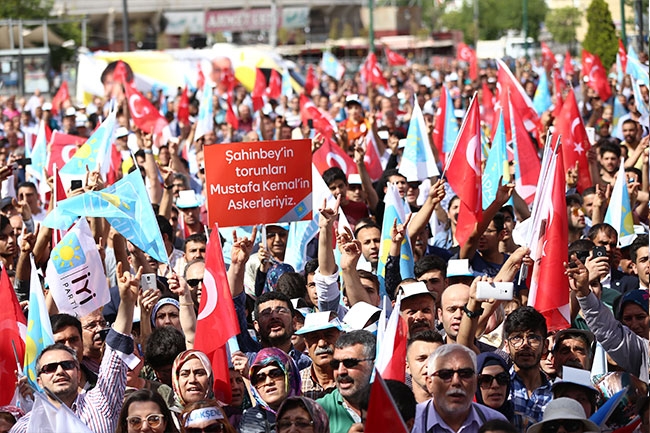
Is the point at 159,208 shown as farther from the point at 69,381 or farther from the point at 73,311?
the point at 69,381

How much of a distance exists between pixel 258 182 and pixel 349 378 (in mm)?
3032

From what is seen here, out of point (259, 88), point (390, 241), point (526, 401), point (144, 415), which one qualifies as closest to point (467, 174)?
point (390, 241)

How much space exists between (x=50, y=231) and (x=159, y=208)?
85.8 inches

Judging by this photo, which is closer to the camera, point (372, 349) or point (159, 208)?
point (372, 349)

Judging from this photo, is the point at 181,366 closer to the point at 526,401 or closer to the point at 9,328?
the point at 9,328

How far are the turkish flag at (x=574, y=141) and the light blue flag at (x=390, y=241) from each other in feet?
9.27

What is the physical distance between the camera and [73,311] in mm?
8109

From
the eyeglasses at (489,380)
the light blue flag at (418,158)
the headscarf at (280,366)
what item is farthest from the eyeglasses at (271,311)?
the light blue flag at (418,158)

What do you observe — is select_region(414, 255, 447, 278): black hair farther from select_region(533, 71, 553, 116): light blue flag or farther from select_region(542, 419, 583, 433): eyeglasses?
select_region(533, 71, 553, 116): light blue flag

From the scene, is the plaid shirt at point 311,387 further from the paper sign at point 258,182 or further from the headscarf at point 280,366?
the paper sign at point 258,182

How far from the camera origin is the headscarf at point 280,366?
21.7 ft

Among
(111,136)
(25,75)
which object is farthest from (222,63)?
(111,136)

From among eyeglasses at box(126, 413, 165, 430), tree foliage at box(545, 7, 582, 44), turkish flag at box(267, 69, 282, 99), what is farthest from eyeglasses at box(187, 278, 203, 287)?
tree foliage at box(545, 7, 582, 44)

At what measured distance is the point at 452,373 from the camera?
237 inches
